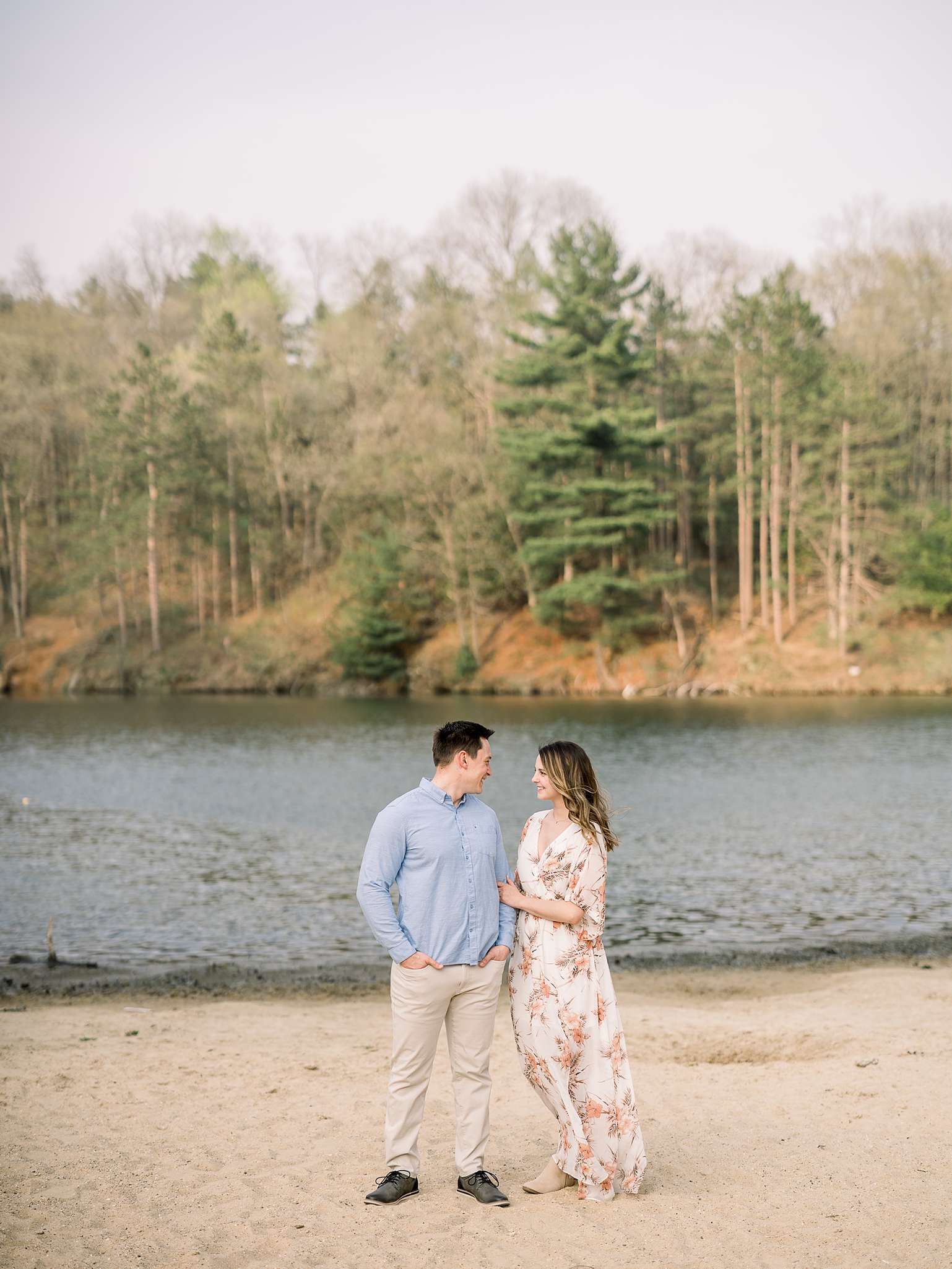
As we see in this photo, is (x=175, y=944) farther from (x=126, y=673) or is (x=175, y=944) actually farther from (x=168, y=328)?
(x=168, y=328)

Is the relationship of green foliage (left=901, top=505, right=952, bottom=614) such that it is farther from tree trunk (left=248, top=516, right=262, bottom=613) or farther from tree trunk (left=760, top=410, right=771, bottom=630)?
tree trunk (left=248, top=516, right=262, bottom=613)

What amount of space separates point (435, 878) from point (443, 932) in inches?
9.0

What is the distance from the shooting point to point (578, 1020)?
4.54 metres

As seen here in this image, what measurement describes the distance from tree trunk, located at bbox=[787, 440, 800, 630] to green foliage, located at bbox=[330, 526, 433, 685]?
17368 mm

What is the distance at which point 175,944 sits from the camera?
1228 centimetres

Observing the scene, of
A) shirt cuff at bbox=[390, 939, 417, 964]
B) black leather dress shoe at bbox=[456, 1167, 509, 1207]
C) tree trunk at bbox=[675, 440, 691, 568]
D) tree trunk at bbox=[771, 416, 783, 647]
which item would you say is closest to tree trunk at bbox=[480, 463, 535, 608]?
tree trunk at bbox=[675, 440, 691, 568]

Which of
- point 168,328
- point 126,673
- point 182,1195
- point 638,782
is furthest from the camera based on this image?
point 168,328

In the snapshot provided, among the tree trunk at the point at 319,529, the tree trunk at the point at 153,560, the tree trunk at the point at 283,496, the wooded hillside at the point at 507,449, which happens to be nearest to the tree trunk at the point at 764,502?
the wooded hillside at the point at 507,449

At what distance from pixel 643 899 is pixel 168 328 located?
2611 inches

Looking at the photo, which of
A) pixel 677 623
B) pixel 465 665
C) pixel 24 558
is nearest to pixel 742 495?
pixel 677 623

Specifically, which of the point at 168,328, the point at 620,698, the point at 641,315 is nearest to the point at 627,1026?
the point at 620,698

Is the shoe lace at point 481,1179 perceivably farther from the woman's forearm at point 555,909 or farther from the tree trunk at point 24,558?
the tree trunk at point 24,558

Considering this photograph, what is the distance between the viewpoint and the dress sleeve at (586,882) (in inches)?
180

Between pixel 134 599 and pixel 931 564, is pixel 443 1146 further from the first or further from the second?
pixel 134 599
